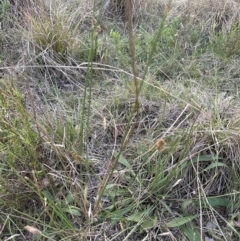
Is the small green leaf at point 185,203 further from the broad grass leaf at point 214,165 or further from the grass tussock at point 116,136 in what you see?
the broad grass leaf at point 214,165

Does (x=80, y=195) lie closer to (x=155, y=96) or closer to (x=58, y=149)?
(x=58, y=149)

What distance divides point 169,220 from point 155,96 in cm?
62

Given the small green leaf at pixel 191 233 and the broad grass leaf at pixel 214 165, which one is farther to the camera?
the broad grass leaf at pixel 214 165

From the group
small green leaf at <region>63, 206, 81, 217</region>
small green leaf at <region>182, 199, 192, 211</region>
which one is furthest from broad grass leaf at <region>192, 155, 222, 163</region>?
small green leaf at <region>63, 206, 81, 217</region>

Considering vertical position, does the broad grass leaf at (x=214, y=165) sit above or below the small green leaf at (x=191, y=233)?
above

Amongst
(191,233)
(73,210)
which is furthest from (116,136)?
(191,233)

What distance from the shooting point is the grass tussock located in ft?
4.73

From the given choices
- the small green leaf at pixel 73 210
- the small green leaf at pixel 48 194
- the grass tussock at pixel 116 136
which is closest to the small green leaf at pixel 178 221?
the grass tussock at pixel 116 136

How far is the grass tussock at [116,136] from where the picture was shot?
1440mm

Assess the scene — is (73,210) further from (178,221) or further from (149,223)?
(178,221)

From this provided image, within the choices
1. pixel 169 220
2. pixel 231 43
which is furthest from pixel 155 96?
pixel 231 43

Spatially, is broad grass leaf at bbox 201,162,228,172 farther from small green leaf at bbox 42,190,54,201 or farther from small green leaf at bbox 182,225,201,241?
small green leaf at bbox 42,190,54,201

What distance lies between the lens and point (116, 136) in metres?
1.66

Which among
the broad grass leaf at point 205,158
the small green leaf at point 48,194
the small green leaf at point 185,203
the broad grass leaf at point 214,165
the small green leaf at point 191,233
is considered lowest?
the small green leaf at point 191,233
